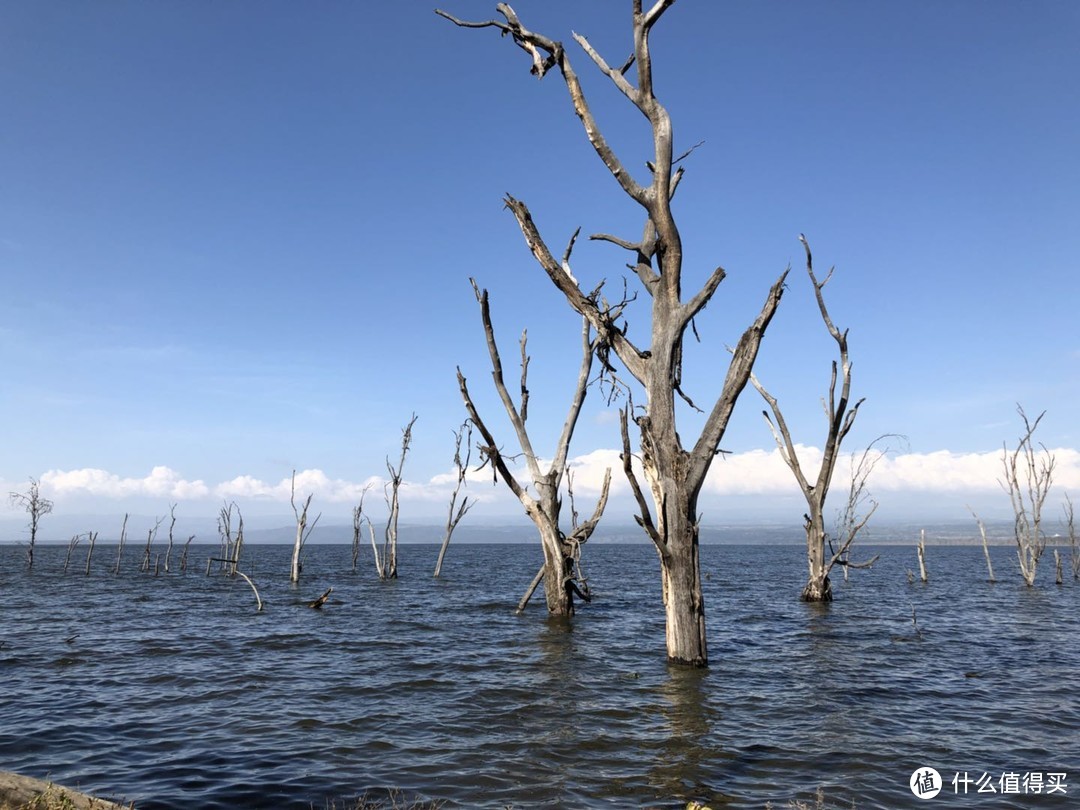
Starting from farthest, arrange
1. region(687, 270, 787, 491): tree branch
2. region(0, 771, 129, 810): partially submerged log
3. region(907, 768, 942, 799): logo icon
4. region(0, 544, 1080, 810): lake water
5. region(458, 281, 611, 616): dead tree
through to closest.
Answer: region(458, 281, 611, 616): dead tree < region(687, 270, 787, 491): tree branch < region(0, 544, 1080, 810): lake water < region(907, 768, 942, 799): logo icon < region(0, 771, 129, 810): partially submerged log

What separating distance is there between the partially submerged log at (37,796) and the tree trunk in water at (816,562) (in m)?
22.0

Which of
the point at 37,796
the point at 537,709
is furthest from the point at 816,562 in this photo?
the point at 37,796

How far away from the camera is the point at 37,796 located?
514 centimetres

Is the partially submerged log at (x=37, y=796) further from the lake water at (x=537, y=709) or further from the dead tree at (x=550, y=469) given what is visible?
the dead tree at (x=550, y=469)

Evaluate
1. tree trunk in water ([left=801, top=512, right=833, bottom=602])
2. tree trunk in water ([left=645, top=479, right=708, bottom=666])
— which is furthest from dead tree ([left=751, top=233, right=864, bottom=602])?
tree trunk in water ([left=645, top=479, right=708, bottom=666])

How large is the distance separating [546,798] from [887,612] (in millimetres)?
21003

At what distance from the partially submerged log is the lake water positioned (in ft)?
6.99

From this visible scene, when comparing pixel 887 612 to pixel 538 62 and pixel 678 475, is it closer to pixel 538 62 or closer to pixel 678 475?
pixel 678 475

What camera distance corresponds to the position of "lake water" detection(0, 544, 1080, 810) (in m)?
7.66

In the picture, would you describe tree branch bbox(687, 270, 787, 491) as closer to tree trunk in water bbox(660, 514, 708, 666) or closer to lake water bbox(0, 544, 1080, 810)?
tree trunk in water bbox(660, 514, 708, 666)

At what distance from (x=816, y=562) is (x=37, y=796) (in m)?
23.6

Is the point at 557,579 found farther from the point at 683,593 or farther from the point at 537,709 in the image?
the point at 537,709

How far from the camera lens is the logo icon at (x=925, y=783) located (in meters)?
7.34

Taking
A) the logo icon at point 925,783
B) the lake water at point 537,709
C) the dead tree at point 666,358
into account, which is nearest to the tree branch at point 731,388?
the dead tree at point 666,358
